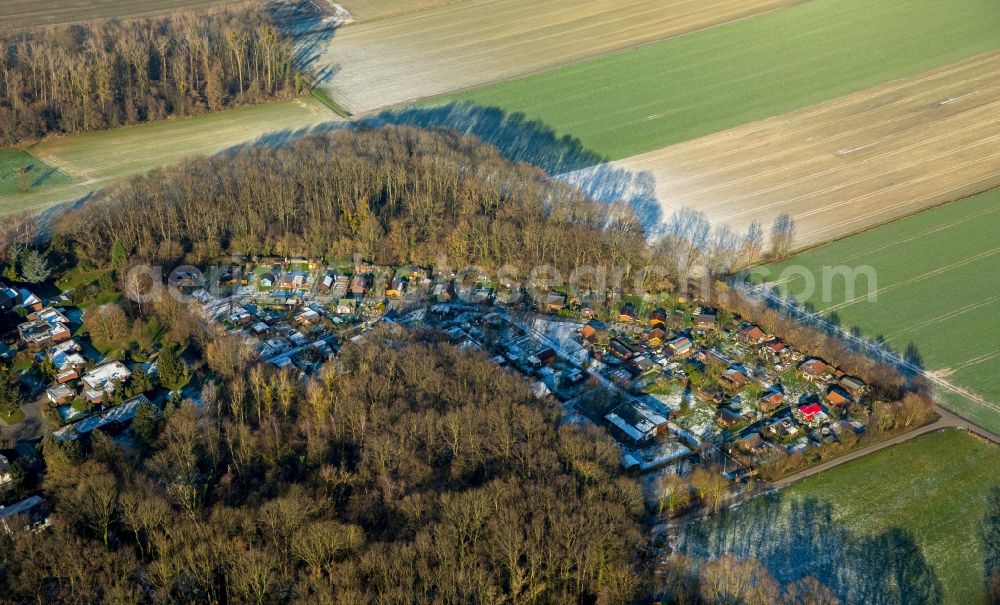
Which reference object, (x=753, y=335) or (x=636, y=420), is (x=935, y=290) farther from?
(x=636, y=420)

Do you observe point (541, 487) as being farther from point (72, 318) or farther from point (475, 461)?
point (72, 318)

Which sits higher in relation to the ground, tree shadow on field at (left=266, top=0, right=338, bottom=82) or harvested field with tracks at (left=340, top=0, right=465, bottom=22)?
harvested field with tracks at (left=340, top=0, right=465, bottom=22)

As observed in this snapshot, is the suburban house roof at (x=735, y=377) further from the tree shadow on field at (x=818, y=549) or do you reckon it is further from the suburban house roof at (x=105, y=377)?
the suburban house roof at (x=105, y=377)

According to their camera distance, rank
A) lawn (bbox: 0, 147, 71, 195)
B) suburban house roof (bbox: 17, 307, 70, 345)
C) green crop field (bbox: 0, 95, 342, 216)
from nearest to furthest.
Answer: suburban house roof (bbox: 17, 307, 70, 345) → green crop field (bbox: 0, 95, 342, 216) → lawn (bbox: 0, 147, 71, 195)

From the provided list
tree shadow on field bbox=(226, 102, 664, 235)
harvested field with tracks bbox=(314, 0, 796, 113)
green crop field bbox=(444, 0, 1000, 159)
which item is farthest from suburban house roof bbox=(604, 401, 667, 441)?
harvested field with tracks bbox=(314, 0, 796, 113)

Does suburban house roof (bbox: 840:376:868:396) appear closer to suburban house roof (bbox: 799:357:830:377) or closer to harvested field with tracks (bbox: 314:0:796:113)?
suburban house roof (bbox: 799:357:830:377)

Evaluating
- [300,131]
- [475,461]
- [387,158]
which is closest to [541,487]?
[475,461]
